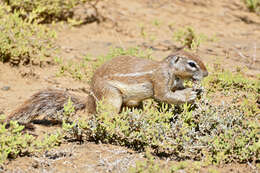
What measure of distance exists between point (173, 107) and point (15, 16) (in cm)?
370

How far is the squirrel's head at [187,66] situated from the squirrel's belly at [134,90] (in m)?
0.40

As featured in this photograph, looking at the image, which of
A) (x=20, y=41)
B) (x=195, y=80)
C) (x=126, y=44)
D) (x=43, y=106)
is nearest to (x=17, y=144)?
(x=43, y=106)

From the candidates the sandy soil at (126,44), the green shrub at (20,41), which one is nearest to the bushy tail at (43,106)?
the sandy soil at (126,44)

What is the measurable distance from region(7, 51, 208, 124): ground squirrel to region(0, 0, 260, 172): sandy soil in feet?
1.24

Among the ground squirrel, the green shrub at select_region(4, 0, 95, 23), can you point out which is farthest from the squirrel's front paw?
the green shrub at select_region(4, 0, 95, 23)

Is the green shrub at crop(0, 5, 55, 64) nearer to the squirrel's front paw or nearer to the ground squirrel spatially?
the ground squirrel

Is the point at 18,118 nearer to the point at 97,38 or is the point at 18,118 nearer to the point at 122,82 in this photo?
the point at 122,82

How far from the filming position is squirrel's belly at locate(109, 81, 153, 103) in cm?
462

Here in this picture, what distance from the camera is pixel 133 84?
4.64m

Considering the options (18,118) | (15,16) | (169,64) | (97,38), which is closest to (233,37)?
(97,38)

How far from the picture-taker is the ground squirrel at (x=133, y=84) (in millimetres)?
4555

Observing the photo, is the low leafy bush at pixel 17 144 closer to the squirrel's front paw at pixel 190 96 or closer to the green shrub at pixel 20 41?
the squirrel's front paw at pixel 190 96

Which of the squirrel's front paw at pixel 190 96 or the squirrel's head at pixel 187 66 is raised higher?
the squirrel's head at pixel 187 66

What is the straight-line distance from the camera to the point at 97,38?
27.0ft
